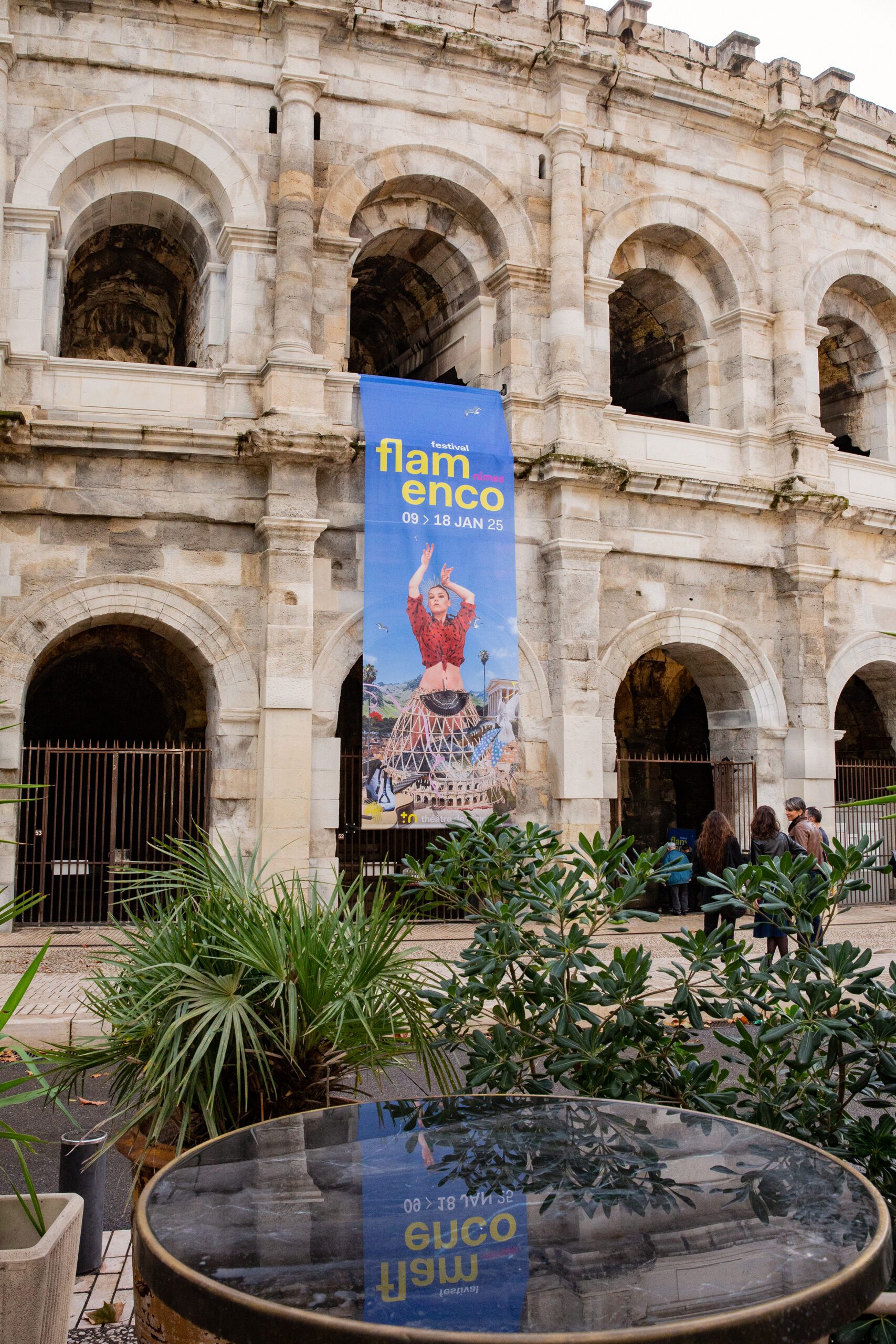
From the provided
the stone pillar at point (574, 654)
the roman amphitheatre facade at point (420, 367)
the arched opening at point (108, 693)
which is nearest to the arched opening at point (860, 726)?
the roman amphitheatre facade at point (420, 367)

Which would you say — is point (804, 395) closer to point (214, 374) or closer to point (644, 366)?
point (644, 366)

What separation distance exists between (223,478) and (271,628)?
1.76 m

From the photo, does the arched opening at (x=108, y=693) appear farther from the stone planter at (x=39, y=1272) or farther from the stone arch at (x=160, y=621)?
Result: the stone planter at (x=39, y=1272)

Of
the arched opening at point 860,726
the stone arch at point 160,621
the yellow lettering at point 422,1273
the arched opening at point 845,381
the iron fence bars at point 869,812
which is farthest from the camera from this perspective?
the arched opening at point 860,726

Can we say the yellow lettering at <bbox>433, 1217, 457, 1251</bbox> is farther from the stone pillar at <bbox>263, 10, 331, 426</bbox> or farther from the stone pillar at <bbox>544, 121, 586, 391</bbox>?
the stone pillar at <bbox>544, 121, 586, 391</bbox>

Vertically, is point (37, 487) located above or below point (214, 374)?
below

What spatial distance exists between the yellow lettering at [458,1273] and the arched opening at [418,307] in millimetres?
12132

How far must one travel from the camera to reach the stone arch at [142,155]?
11.6 m

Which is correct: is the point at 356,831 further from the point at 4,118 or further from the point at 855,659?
the point at 4,118

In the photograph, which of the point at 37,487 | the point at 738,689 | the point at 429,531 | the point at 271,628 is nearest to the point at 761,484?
the point at 738,689

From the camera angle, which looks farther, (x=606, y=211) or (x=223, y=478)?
(x=606, y=211)

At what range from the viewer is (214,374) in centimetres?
1201

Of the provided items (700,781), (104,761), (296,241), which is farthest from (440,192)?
(700,781)

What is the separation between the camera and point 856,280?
15758 millimetres
